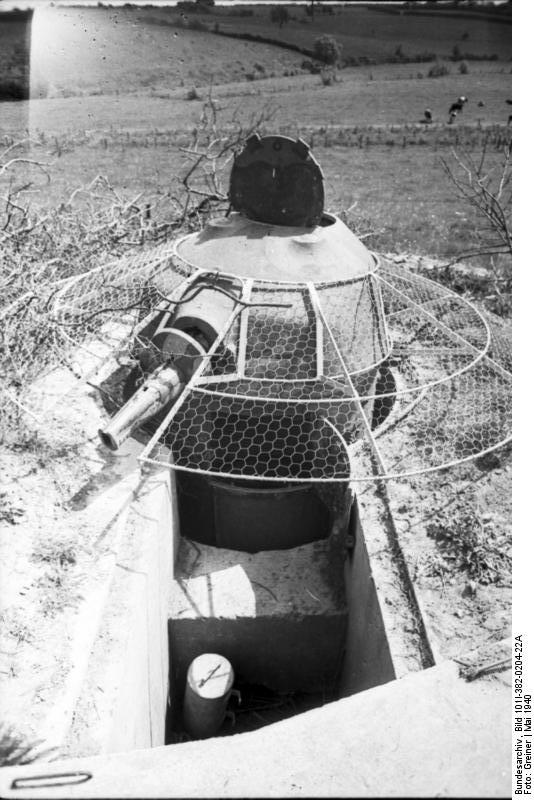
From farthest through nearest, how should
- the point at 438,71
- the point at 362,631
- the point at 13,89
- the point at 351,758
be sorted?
the point at 438,71 < the point at 13,89 < the point at 362,631 < the point at 351,758

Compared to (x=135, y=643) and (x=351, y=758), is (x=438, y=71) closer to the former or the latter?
(x=135, y=643)

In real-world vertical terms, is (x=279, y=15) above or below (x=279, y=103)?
below

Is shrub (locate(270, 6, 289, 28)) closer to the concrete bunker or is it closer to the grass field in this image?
the grass field

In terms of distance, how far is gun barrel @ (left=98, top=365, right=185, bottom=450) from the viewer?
4230mm

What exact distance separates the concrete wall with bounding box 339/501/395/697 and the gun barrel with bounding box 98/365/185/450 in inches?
70.1

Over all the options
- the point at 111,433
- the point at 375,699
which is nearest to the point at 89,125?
the point at 111,433

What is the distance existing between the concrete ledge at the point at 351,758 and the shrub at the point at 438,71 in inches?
629

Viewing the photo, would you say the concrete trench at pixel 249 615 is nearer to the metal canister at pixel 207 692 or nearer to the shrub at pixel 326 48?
the metal canister at pixel 207 692

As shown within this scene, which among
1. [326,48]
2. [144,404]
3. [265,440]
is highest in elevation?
[326,48]

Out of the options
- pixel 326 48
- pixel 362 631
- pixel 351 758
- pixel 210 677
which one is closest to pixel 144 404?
pixel 210 677

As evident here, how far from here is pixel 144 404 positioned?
4.47m

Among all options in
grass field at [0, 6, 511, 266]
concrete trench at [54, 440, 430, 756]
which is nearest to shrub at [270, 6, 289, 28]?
grass field at [0, 6, 511, 266]

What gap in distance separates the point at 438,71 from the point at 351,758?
17881 mm
